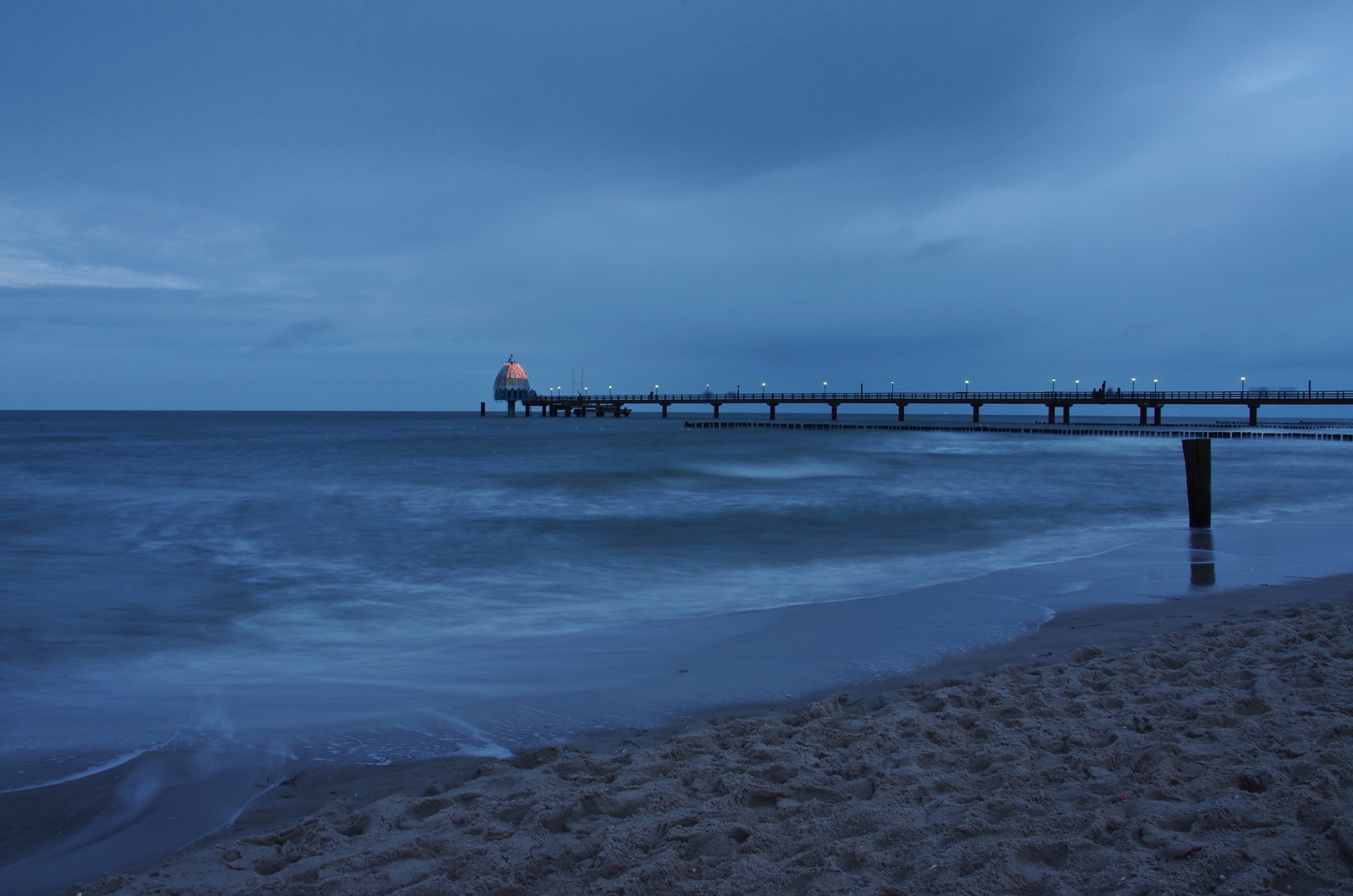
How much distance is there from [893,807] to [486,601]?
7425mm

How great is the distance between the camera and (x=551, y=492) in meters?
26.1

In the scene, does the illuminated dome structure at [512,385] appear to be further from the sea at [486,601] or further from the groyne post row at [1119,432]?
the sea at [486,601]

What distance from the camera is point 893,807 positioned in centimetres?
355

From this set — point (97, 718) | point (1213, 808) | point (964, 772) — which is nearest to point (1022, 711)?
point (964, 772)

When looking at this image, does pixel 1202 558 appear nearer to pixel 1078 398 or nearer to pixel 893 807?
pixel 893 807

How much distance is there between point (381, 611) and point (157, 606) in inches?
111

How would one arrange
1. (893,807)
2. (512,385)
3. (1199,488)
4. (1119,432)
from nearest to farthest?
(893,807)
(1199,488)
(1119,432)
(512,385)

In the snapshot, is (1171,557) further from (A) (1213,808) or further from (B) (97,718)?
(B) (97,718)

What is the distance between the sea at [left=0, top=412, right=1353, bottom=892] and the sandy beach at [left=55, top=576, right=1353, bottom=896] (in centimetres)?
66

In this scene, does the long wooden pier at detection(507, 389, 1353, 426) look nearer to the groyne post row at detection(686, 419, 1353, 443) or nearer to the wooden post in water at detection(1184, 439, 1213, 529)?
the groyne post row at detection(686, 419, 1353, 443)

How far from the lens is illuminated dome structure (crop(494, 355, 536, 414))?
452ft

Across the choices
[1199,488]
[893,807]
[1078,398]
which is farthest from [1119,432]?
[893,807]

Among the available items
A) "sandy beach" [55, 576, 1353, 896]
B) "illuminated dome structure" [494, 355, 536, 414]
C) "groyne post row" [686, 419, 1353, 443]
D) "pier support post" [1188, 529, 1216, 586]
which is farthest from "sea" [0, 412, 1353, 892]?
"illuminated dome structure" [494, 355, 536, 414]

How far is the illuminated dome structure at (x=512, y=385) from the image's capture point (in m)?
138
